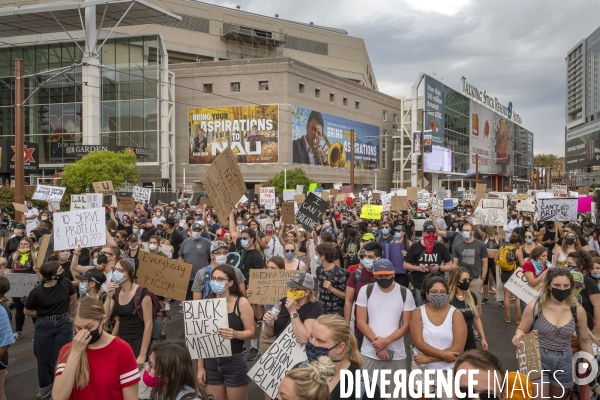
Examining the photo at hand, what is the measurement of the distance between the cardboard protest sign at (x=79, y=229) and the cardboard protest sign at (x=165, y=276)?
1.99 metres

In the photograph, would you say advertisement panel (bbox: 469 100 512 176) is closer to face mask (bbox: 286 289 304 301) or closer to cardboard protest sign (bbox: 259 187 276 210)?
cardboard protest sign (bbox: 259 187 276 210)

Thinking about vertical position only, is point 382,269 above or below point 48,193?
below

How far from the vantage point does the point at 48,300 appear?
5.98 m

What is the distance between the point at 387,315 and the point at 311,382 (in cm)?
256

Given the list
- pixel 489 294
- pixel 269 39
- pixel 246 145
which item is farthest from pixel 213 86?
pixel 489 294

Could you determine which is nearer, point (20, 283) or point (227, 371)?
point (227, 371)

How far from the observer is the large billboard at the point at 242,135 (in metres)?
56.0

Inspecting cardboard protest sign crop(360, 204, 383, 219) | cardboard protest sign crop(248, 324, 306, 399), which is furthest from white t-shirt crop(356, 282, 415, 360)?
cardboard protest sign crop(360, 204, 383, 219)

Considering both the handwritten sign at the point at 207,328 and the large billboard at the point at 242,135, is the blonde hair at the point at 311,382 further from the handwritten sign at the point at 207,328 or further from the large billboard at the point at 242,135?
the large billboard at the point at 242,135

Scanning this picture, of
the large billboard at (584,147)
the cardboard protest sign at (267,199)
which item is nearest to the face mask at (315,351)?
the cardboard protest sign at (267,199)

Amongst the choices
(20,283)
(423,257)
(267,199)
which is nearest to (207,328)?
(20,283)

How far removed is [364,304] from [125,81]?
48.0 meters

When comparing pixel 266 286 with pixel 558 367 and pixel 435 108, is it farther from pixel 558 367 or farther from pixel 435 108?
pixel 435 108

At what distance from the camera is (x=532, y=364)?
4.22 metres
